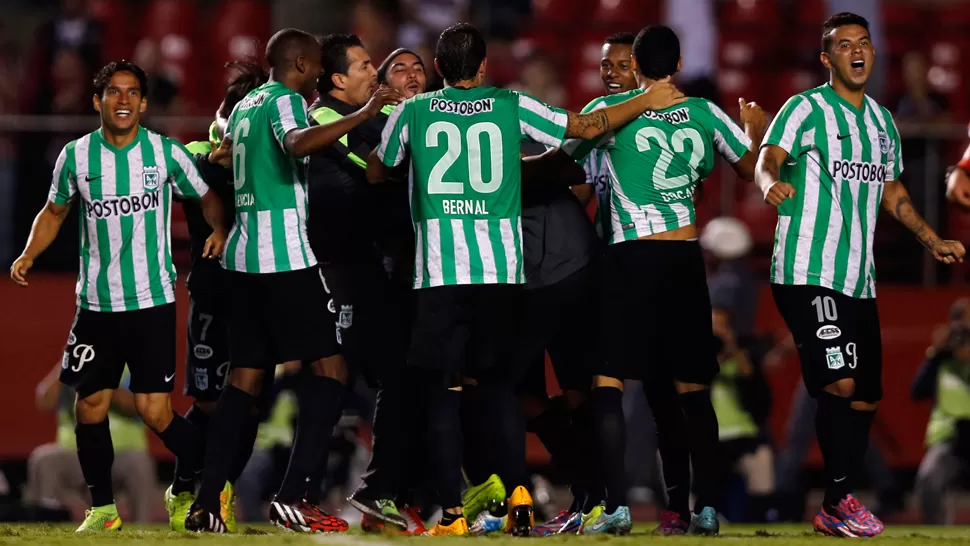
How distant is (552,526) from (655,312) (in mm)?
1181

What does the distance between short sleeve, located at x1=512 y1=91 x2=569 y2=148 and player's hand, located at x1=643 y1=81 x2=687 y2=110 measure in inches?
16.5

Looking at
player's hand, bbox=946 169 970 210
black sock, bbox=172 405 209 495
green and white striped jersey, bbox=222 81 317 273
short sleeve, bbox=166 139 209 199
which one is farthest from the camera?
black sock, bbox=172 405 209 495

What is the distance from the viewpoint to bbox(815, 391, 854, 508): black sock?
739cm

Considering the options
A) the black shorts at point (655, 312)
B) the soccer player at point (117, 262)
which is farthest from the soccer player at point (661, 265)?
the soccer player at point (117, 262)

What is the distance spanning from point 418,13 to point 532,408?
748cm

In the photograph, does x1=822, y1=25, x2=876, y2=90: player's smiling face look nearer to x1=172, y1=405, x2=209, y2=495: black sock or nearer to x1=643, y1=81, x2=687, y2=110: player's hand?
x1=643, y1=81, x2=687, y2=110: player's hand

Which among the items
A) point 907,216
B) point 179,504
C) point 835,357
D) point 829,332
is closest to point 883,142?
point 907,216

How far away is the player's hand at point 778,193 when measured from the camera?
713 centimetres

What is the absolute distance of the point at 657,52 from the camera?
748cm

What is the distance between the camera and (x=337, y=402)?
24.9ft

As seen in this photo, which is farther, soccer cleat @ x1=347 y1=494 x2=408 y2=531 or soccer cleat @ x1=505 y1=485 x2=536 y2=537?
soccer cleat @ x1=347 y1=494 x2=408 y2=531

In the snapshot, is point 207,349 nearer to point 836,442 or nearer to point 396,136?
point 396,136

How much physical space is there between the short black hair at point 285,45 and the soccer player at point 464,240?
2.34 ft

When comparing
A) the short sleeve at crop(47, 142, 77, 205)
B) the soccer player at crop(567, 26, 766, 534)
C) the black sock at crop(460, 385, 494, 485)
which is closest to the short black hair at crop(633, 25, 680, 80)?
the soccer player at crop(567, 26, 766, 534)
